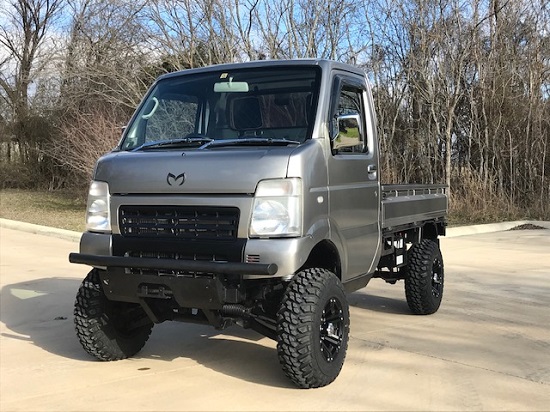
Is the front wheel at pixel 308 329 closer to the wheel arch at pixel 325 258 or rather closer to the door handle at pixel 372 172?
the wheel arch at pixel 325 258

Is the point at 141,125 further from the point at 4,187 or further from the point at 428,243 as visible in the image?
the point at 4,187

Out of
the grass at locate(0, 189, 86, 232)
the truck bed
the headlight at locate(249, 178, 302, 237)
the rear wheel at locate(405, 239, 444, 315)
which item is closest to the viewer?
the headlight at locate(249, 178, 302, 237)

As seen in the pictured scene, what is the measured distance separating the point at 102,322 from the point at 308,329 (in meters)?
1.80

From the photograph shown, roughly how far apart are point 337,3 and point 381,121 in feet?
13.2

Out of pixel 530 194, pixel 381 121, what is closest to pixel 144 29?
pixel 381 121

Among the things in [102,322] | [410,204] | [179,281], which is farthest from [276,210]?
[410,204]

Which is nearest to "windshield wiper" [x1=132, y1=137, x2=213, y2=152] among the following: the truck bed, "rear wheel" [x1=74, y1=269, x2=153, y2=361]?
"rear wheel" [x1=74, y1=269, x2=153, y2=361]

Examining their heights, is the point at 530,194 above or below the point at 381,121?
below

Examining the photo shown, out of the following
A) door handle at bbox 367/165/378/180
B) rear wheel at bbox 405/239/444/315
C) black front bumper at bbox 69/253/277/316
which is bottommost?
rear wheel at bbox 405/239/444/315

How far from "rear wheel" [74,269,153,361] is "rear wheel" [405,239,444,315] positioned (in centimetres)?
286

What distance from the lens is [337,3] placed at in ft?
58.0

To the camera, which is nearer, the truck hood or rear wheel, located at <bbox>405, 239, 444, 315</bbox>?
the truck hood

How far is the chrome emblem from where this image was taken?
4.00m

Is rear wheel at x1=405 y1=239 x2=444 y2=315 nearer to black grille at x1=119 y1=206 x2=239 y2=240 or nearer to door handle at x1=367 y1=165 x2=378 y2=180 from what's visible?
door handle at x1=367 y1=165 x2=378 y2=180
